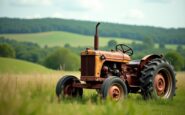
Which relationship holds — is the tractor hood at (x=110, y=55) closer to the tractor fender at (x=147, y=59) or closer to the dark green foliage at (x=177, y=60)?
the tractor fender at (x=147, y=59)

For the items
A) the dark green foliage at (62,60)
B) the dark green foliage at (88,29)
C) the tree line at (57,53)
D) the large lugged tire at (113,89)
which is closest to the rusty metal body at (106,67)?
the large lugged tire at (113,89)

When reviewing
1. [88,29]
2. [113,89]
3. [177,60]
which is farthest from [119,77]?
[88,29]

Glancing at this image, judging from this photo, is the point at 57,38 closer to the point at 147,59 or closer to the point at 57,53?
the point at 57,53

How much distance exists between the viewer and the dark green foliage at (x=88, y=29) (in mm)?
108375

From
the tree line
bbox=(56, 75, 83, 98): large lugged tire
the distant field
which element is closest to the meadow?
the distant field

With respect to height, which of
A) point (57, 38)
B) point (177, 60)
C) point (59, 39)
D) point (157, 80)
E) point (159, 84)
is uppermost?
point (57, 38)

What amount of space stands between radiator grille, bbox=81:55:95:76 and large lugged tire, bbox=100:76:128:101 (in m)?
0.80

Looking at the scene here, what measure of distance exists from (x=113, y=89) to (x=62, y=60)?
8308 cm

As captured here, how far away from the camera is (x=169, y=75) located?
1323 cm

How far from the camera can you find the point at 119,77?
11.9 m

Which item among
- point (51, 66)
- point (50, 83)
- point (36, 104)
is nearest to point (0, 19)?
point (51, 66)

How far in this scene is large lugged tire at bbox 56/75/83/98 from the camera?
11.6 meters

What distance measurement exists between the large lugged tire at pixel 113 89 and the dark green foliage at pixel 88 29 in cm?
9596

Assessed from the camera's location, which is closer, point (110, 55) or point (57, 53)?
point (110, 55)
